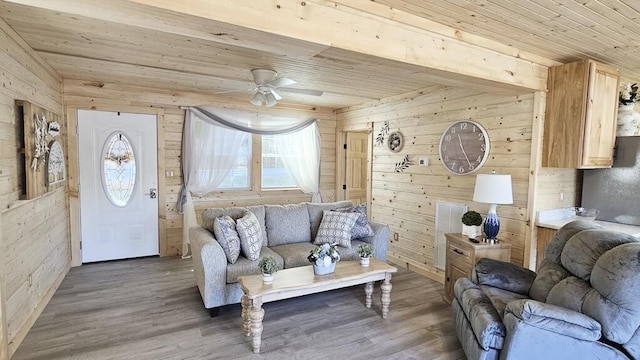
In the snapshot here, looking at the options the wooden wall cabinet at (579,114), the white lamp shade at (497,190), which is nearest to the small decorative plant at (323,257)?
the white lamp shade at (497,190)

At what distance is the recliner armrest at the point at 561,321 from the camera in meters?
Result: 2.03

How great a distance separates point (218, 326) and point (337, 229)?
1.64 m

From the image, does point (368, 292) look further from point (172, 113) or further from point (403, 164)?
point (172, 113)

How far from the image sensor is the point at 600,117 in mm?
3314

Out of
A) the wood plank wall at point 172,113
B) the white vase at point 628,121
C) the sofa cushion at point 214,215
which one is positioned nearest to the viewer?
the white vase at point 628,121

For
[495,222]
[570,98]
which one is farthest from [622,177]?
[495,222]

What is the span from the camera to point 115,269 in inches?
177

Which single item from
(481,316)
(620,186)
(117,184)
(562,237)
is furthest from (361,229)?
(117,184)

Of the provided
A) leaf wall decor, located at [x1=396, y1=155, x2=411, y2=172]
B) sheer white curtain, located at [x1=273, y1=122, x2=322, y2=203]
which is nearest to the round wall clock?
leaf wall decor, located at [x1=396, y1=155, x2=411, y2=172]

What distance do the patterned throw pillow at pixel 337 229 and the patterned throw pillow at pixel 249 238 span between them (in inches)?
31.8

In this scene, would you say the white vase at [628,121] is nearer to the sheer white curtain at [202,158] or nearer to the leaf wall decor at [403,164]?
the leaf wall decor at [403,164]

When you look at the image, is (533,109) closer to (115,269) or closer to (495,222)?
(495,222)

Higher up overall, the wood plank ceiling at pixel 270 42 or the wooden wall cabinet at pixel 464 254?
the wood plank ceiling at pixel 270 42

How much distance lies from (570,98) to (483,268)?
187 centimetres
